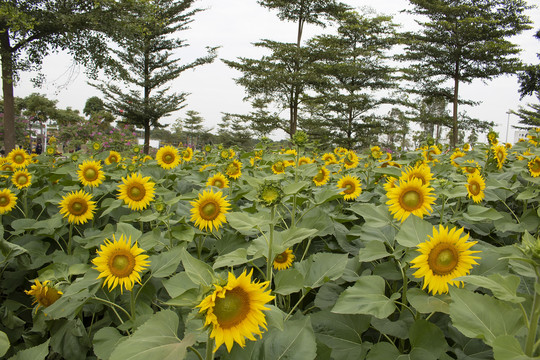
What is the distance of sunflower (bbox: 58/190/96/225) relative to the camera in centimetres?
185

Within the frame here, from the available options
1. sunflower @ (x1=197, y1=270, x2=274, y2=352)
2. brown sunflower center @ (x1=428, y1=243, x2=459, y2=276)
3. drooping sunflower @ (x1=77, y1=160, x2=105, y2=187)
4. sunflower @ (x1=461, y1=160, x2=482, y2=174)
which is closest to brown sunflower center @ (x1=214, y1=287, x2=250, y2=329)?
sunflower @ (x1=197, y1=270, x2=274, y2=352)

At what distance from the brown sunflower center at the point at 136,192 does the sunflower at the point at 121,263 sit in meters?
0.74

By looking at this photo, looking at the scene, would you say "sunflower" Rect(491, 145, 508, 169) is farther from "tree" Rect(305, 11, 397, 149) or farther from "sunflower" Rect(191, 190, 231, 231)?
"tree" Rect(305, 11, 397, 149)

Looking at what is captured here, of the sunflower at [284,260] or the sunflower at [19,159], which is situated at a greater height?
the sunflower at [19,159]

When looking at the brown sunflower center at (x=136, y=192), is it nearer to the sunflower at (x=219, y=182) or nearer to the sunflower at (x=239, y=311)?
the sunflower at (x=219, y=182)

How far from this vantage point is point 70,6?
12.9 m

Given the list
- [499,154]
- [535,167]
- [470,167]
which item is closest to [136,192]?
[470,167]

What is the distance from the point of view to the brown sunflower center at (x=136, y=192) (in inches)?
73.7

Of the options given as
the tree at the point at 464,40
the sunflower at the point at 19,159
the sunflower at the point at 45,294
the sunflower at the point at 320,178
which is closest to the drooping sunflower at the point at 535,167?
the sunflower at the point at 320,178

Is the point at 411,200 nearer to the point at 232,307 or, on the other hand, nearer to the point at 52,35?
the point at 232,307

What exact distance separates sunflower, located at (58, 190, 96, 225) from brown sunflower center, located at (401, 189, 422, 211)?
63.9 inches

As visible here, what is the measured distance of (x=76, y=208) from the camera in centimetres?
186

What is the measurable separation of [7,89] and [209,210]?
1454cm

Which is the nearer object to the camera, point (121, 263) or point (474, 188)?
point (121, 263)
